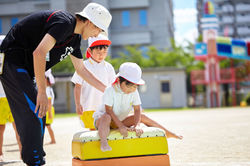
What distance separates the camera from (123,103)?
3992 mm

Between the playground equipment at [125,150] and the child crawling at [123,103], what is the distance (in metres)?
0.12

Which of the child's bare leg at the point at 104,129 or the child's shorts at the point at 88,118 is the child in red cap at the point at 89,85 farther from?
the child's bare leg at the point at 104,129

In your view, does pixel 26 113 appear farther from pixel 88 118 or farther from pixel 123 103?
pixel 88 118

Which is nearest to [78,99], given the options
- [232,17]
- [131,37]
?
[131,37]

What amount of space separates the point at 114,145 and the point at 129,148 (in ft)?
0.48

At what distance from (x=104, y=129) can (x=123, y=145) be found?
0.24 metres

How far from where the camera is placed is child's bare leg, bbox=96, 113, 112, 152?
357 centimetres

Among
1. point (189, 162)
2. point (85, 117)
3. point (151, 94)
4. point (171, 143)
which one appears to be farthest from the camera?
point (151, 94)

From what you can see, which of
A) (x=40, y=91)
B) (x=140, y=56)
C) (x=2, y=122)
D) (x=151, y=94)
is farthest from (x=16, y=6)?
(x=40, y=91)

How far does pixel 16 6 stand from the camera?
4834 cm

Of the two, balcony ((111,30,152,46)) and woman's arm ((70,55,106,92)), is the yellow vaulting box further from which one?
balcony ((111,30,152,46))

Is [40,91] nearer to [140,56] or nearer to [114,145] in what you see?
[114,145]

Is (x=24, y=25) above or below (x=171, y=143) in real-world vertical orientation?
above

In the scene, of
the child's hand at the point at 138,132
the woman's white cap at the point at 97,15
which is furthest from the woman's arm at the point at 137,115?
the woman's white cap at the point at 97,15
